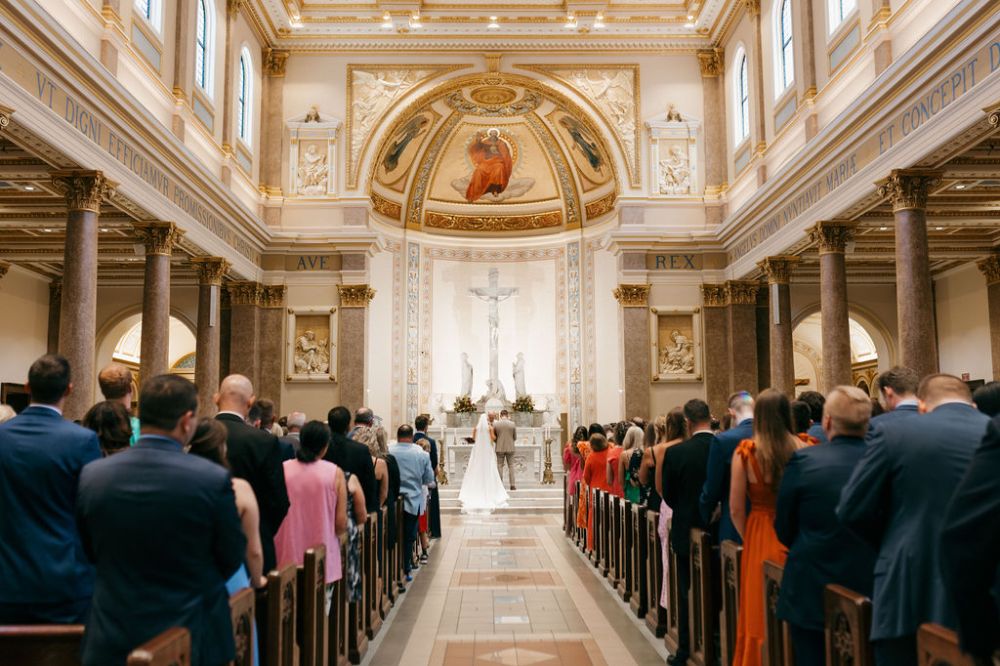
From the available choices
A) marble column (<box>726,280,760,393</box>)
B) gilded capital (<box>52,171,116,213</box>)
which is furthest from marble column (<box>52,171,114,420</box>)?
marble column (<box>726,280,760,393</box>)

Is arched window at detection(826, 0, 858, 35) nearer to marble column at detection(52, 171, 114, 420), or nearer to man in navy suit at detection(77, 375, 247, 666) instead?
marble column at detection(52, 171, 114, 420)

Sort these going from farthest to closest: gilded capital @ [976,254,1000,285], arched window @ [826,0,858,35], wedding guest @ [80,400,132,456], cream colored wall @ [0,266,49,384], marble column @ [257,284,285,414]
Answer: marble column @ [257,284,285,414]
gilded capital @ [976,254,1000,285]
cream colored wall @ [0,266,49,384]
arched window @ [826,0,858,35]
wedding guest @ [80,400,132,456]

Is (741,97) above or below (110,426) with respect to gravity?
above

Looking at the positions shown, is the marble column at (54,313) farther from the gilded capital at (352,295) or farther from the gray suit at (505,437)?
the gray suit at (505,437)

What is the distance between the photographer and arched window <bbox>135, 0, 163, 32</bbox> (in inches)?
570

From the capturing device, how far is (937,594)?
312 cm

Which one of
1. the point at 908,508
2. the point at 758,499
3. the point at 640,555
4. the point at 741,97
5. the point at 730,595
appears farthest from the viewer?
the point at 741,97

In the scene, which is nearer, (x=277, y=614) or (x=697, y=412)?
(x=277, y=614)

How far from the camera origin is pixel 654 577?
7.59 meters

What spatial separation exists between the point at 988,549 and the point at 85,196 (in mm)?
12150

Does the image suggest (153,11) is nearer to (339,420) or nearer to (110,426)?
(339,420)

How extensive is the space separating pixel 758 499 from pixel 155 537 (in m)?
3.14

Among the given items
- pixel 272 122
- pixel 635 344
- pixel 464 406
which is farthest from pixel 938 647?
pixel 464 406

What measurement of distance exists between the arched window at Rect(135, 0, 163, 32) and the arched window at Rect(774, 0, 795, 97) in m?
11.9
